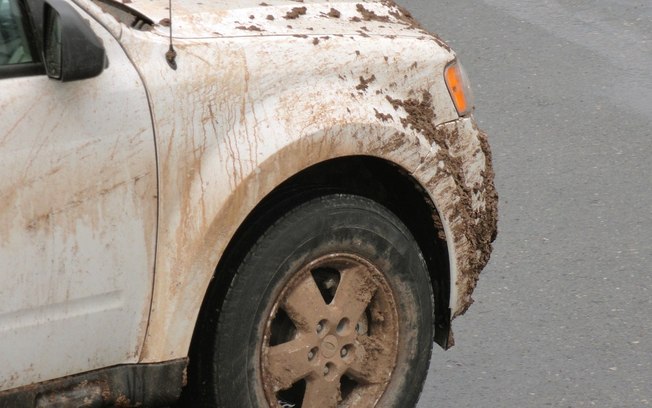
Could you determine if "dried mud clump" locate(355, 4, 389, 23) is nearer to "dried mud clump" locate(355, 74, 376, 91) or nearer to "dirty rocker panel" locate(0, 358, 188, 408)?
"dried mud clump" locate(355, 74, 376, 91)

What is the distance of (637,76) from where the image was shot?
28.8 ft

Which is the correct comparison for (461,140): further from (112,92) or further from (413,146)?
(112,92)

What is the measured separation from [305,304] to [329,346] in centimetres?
16

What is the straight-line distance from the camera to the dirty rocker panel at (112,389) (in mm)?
3398

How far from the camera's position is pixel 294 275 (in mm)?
3900

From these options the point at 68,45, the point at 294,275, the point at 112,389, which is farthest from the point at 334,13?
the point at 112,389

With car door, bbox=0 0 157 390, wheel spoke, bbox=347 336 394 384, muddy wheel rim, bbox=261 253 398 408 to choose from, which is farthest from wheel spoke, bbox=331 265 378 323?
car door, bbox=0 0 157 390

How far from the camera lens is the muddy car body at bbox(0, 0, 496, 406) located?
10.8 ft

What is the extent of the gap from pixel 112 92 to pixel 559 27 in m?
6.64

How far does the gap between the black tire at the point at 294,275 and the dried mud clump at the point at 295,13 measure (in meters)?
0.54

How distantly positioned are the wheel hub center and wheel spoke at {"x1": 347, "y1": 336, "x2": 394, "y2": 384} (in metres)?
0.11

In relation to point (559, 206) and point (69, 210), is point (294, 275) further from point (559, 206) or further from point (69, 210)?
point (559, 206)

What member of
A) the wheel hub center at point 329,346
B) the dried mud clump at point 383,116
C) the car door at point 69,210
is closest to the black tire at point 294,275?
the wheel hub center at point 329,346

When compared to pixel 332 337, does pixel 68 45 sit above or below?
above
